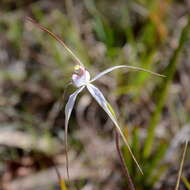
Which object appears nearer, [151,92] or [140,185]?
[140,185]

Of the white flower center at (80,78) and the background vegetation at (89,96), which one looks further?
the background vegetation at (89,96)

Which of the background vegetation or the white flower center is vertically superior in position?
the white flower center

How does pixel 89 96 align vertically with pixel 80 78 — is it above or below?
below

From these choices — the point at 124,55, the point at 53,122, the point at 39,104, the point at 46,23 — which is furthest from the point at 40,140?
the point at 46,23

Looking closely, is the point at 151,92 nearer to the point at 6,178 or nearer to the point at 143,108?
the point at 143,108

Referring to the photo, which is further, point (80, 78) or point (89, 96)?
point (89, 96)

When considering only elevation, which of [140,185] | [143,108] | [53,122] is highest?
[53,122]

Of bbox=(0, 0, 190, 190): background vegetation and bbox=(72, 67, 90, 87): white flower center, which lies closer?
bbox=(72, 67, 90, 87): white flower center

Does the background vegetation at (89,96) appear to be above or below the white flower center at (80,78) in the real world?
below
